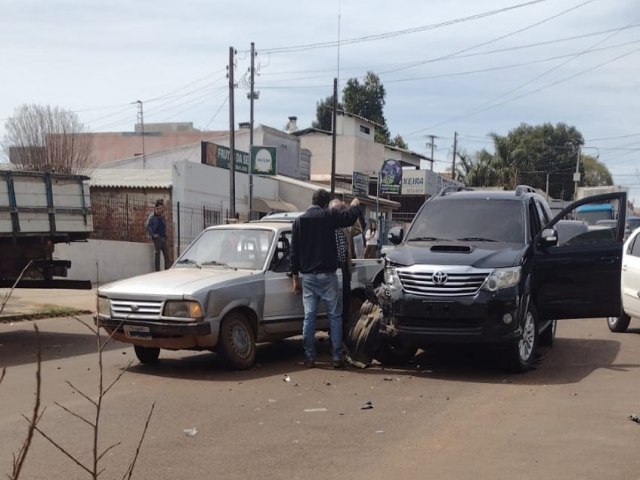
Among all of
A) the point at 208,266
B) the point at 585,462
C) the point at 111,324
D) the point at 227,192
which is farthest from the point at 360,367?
the point at 227,192

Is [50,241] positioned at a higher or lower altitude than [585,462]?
higher

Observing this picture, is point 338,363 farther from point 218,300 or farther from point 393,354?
point 218,300

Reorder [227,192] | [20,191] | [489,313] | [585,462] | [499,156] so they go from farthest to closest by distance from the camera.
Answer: [499,156], [227,192], [20,191], [489,313], [585,462]

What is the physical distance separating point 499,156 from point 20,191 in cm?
5014

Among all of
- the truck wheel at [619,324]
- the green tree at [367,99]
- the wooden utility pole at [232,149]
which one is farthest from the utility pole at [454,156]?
the truck wheel at [619,324]

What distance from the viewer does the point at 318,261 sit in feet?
27.2

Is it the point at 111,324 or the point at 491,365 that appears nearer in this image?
the point at 111,324

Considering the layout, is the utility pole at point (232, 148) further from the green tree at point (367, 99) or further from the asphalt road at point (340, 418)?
the green tree at point (367, 99)

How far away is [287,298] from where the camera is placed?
8750 millimetres

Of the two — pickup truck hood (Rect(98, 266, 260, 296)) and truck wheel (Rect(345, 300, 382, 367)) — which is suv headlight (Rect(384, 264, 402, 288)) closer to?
truck wheel (Rect(345, 300, 382, 367))

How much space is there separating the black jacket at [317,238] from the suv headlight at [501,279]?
172cm

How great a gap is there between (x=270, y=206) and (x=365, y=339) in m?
25.4

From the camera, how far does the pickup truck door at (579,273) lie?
28.3ft

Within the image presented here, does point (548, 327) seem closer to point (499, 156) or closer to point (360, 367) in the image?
point (360, 367)
